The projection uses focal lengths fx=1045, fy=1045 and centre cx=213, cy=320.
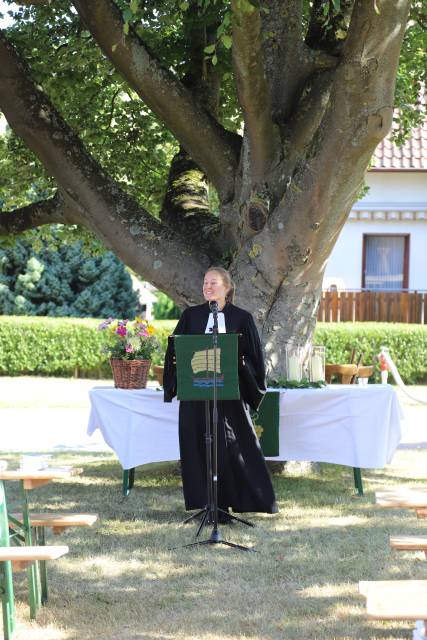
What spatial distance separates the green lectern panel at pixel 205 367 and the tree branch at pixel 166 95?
10.4 feet

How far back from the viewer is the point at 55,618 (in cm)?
577

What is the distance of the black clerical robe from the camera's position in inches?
A: 331

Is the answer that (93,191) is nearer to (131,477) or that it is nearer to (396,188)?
(131,477)

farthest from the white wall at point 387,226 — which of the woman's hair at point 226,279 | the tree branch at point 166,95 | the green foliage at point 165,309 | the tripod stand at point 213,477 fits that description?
the tripod stand at point 213,477

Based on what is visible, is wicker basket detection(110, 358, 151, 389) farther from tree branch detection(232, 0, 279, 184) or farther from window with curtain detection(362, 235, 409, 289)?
window with curtain detection(362, 235, 409, 289)

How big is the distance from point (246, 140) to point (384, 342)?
45.0 ft

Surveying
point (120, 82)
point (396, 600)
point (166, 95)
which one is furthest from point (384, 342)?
point (396, 600)

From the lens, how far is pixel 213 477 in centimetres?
790

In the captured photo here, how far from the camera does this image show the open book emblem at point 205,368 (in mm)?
7586

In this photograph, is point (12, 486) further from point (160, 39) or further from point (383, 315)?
point (383, 315)

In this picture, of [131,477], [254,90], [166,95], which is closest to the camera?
[254,90]

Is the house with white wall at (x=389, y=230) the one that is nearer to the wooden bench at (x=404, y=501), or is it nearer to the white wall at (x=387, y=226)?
the white wall at (x=387, y=226)

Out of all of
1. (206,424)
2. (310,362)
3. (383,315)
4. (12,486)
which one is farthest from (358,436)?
(383,315)

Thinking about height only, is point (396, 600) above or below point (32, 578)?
above
